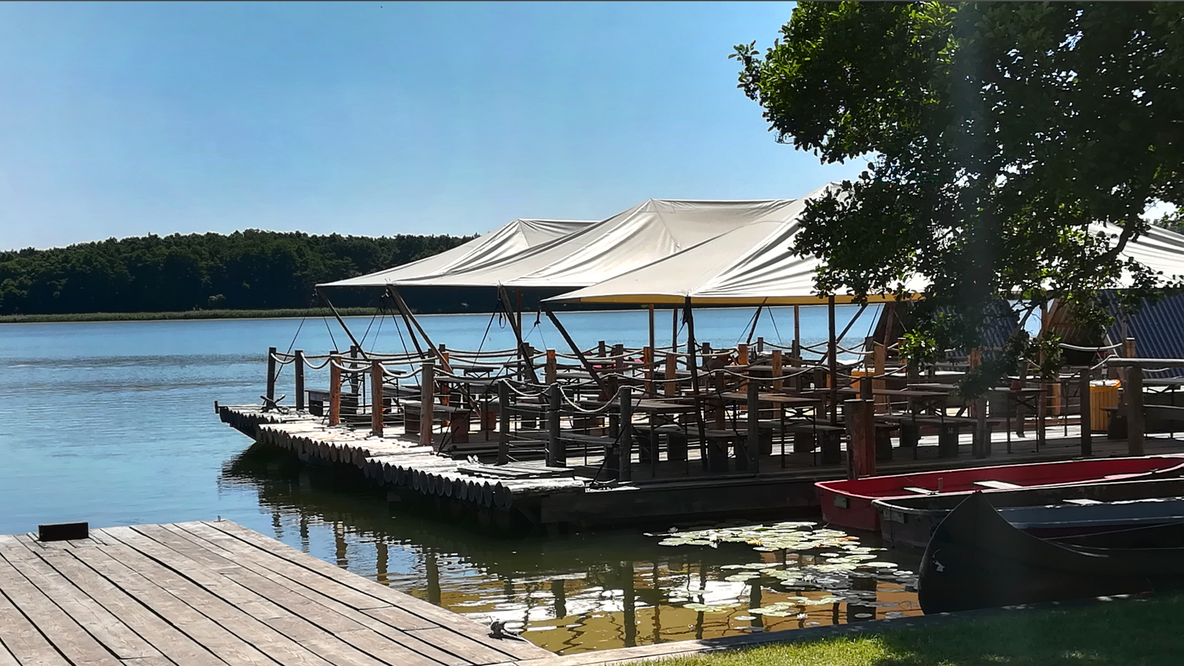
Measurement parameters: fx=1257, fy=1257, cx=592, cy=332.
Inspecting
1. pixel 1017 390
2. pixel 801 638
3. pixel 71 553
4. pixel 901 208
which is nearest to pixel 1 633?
pixel 71 553

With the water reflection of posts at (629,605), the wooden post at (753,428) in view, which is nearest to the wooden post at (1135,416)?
the wooden post at (753,428)

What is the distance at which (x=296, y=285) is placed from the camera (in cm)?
9481

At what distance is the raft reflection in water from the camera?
32.7ft

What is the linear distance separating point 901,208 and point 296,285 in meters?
89.6

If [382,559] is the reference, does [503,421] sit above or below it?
above

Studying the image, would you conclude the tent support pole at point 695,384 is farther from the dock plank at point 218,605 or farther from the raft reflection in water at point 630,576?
the dock plank at point 218,605

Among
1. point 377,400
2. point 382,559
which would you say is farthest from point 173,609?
point 377,400

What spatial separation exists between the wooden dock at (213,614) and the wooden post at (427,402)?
18.7 ft

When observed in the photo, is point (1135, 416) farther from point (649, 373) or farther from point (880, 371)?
point (649, 373)

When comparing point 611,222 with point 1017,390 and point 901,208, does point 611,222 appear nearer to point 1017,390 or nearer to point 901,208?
point 1017,390

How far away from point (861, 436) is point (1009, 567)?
185 inches

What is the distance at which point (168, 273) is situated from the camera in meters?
104

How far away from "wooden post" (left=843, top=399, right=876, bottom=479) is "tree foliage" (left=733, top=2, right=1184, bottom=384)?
2.98 meters

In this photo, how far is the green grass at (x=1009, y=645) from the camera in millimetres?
6496
